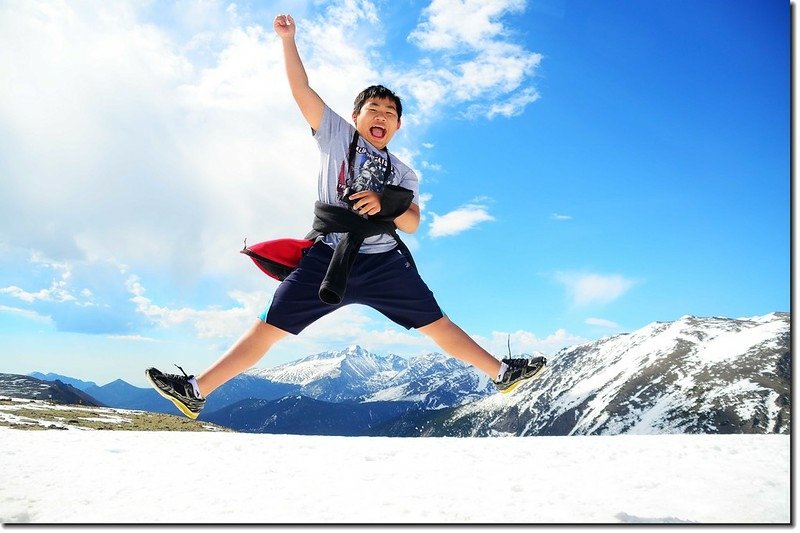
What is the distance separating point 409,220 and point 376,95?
3.74 ft

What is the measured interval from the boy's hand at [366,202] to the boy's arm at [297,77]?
1036 millimetres

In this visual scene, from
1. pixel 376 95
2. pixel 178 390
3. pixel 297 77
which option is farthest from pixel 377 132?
pixel 178 390

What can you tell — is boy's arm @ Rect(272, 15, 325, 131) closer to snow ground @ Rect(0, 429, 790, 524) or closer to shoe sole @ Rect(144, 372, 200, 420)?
shoe sole @ Rect(144, 372, 200, 420)

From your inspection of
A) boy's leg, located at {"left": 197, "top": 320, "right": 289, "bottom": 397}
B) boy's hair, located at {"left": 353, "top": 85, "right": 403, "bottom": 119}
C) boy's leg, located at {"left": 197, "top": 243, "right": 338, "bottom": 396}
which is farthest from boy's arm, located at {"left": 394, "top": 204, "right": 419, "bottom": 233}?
boy's leg, located at {"left": 197, "top": 320, "right": 289, "bottom": 397}

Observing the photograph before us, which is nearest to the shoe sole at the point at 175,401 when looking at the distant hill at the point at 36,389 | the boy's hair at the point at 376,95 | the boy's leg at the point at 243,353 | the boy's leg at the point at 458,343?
the boy's leg at the point at 243,353

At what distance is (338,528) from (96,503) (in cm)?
177

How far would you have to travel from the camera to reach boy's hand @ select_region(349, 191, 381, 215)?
157 inches

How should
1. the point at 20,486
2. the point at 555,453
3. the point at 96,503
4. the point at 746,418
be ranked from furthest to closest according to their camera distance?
the point at 746,418, the point at 555,453, the point at 20,486, the point at 96,503

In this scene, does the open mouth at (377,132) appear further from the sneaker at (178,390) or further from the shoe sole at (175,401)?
the shoe sole at (175,401)

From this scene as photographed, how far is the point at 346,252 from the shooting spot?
4.24 meters

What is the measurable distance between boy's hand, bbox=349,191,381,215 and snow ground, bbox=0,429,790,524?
2082 mm

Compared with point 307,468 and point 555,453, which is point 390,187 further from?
point 555,453

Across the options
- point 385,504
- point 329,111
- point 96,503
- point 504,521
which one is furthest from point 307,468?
point 329,111

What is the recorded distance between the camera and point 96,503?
375cm
